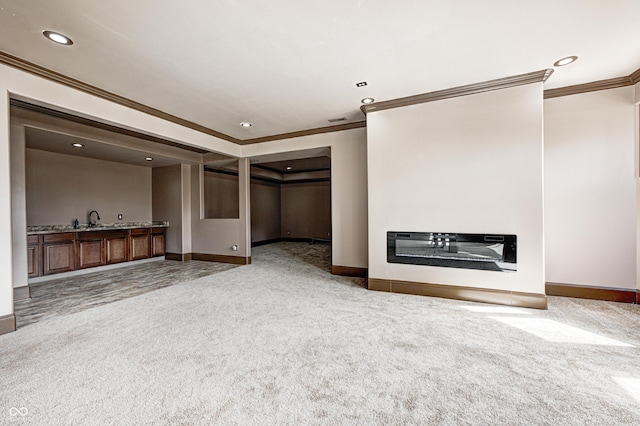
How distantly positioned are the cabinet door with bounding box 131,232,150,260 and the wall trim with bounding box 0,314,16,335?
3.40 meters

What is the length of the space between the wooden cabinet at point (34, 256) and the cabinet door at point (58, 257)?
0.24ft

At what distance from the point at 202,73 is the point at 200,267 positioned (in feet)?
13.1

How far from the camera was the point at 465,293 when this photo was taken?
134 inches

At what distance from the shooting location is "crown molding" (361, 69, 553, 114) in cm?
305

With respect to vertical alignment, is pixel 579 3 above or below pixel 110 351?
above

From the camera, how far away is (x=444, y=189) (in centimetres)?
352

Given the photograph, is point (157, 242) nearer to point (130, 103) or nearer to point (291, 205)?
point (130, 103)

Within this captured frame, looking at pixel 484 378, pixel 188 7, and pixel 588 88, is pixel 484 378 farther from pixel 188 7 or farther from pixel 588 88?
pixel 588 88

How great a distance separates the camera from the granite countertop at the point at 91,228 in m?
4.41

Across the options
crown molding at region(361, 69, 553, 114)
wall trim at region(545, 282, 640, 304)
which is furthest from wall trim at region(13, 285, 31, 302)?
wall trim at region(545, 282, 640, 304)

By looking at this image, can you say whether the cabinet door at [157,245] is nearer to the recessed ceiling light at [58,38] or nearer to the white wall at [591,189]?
the recessed ceiling light at [58,38]

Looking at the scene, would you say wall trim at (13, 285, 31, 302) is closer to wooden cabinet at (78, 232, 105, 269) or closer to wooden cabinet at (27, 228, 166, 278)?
wooden cabinet at (27, 228, 166, 278)

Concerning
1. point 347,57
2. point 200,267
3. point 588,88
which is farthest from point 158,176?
point 588,88

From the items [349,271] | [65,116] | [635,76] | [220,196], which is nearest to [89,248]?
[65,116]
